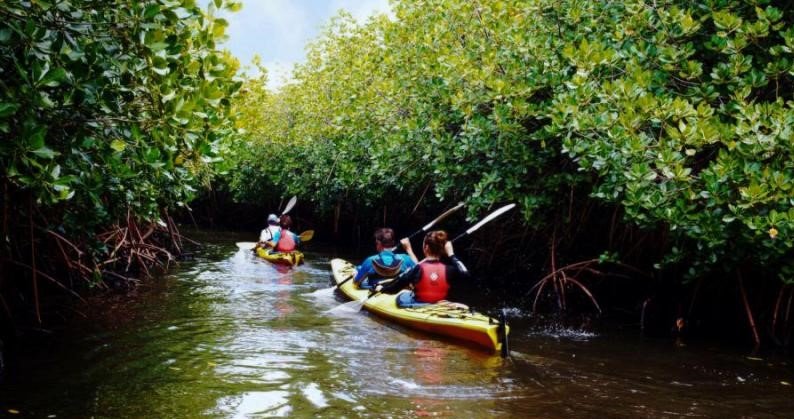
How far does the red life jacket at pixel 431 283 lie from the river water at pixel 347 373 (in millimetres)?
445

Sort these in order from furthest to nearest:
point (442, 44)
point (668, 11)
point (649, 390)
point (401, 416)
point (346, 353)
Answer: point (442, 44)
point (668, 11)
point (346, 353)
point (649, 390)
point (401, 416)

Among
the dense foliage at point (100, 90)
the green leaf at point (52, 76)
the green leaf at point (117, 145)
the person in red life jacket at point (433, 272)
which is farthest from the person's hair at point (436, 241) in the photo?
the green leaf at point (52, 76)

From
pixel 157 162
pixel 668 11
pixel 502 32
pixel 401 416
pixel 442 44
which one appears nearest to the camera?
pixel 401 416

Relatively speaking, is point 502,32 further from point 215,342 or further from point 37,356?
point 37,356

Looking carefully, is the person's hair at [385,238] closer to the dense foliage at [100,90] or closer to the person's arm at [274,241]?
the dense foliage at [100,90]

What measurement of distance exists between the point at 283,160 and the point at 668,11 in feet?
48.2

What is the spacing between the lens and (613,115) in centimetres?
573

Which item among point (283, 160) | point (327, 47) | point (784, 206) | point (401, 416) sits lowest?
point (401, 416)

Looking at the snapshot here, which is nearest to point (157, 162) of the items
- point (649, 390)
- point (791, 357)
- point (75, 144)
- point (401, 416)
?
point (75, 144)

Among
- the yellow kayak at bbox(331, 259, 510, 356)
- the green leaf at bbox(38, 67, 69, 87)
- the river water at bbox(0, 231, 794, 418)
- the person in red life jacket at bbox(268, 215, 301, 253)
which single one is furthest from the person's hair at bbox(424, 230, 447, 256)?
the person in red life jacket at bbox(268, 215, 301, 253)

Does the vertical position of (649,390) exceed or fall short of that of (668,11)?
it falls short

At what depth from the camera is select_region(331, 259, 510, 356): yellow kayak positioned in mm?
5438

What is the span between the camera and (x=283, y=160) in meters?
19.5

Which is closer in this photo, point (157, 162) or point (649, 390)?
point (157, 162)
